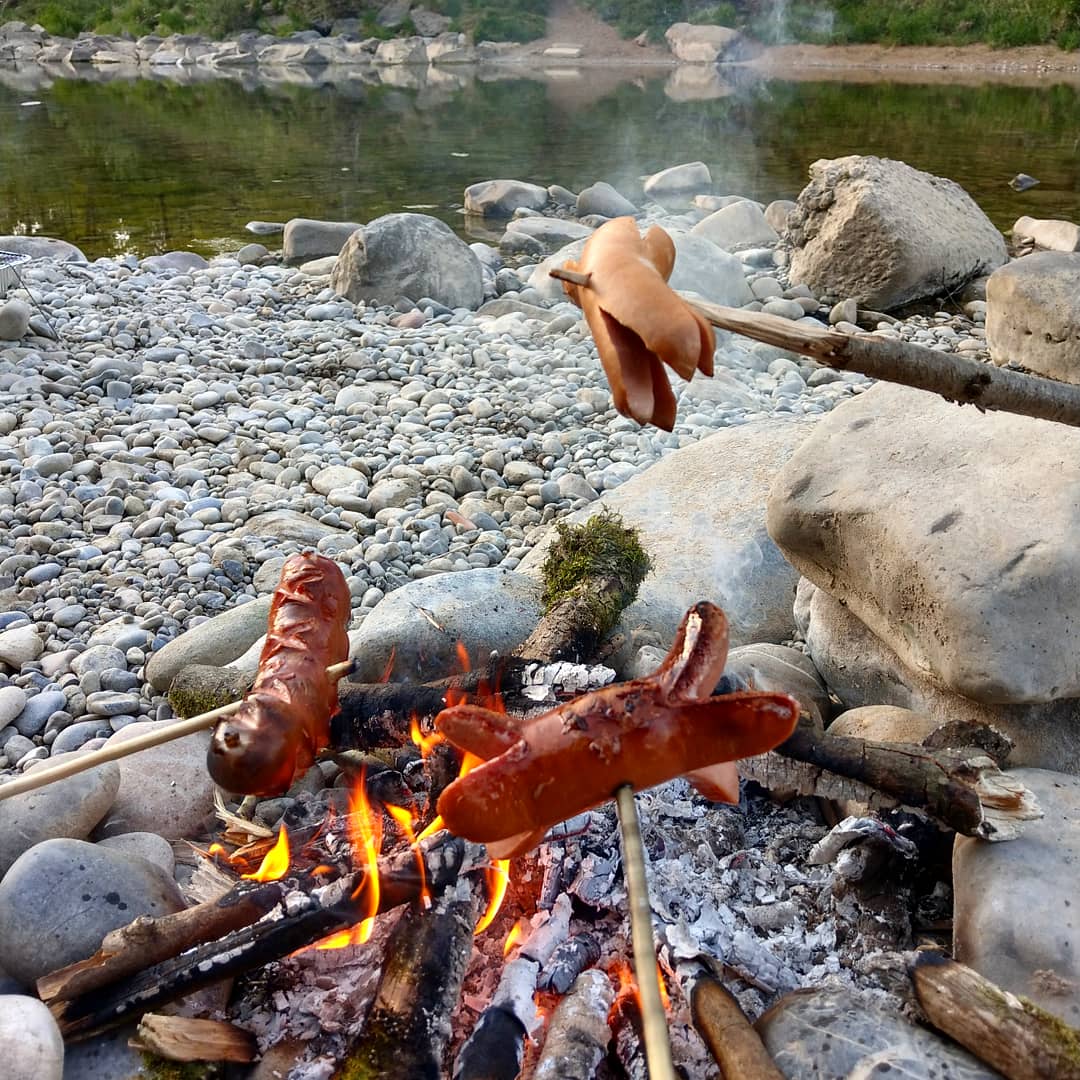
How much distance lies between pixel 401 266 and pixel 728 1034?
30.3 ft

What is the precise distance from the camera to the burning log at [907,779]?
2.63 metres

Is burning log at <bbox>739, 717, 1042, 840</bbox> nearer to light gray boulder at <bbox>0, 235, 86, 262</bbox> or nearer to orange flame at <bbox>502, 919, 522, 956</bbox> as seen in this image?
orange flame at <bbox>502, 919, 522, 956</bbox>

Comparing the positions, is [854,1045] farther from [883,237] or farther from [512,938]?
[883,237]

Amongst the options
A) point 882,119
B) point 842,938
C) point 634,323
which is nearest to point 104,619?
point 842,938

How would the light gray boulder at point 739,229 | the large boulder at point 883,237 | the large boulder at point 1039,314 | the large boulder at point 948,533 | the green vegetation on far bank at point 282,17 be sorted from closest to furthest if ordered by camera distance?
the large boulder at point 948,533 → the large boulder at point 1039,314 → the large boulder at point 883,237 → the light gray boulder at point 739,229 → the green vegetation on far bank at point 282,17

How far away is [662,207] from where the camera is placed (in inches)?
672

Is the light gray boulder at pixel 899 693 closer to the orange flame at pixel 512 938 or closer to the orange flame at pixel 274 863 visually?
the orange flame at pixel 512 938

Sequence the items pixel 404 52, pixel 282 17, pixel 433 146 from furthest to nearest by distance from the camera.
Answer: pixel 282 17
pixel 404 52
pixel 433 146

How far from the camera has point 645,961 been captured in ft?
5.20

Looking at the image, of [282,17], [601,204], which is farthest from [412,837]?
[282,17]

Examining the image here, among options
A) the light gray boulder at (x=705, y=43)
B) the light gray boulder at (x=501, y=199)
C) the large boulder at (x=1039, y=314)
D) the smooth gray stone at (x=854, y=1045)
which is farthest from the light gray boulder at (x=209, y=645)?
the light gray boulder at (x=705, y=43)

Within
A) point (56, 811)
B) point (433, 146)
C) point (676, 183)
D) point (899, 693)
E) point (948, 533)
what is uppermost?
point (948, 533)

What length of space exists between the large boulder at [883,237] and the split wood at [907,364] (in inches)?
364

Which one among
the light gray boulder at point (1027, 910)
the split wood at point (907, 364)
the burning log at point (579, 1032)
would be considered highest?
the split wood at point (907, 364)
